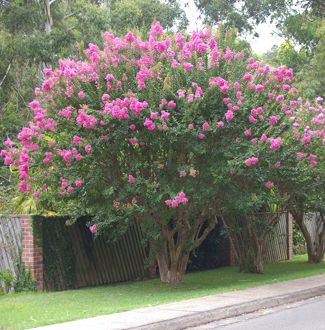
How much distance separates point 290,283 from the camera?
45.4ft

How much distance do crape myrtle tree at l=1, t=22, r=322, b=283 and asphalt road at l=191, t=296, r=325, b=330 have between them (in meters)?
2.79

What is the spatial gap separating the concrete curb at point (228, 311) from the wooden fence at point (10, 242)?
17.9ft

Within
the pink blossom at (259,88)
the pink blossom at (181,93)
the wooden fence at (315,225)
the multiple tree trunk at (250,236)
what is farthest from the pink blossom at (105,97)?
the wooden fence at (315,225)

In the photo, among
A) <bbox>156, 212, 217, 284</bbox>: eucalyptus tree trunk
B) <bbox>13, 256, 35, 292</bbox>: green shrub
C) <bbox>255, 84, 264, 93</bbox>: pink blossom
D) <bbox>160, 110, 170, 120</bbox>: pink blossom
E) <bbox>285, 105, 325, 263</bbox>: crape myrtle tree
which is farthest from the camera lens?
<bbox>156, 212, 217, 284</bbox>: eucalyptus tree trunk

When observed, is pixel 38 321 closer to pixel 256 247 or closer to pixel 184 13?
pixel 256 247

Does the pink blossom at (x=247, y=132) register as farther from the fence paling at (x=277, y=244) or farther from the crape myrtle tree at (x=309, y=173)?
the fence paling at (x=277, y=244)

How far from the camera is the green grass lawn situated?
9844 mm

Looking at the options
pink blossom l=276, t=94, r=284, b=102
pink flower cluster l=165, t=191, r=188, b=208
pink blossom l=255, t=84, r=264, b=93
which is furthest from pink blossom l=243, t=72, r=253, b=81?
pink flower cluster l=165, t=191, r=188, b=208

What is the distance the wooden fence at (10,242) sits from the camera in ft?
44.4

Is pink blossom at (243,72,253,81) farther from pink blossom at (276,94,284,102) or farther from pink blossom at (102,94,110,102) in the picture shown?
pink blossom at (102,94,110,102)

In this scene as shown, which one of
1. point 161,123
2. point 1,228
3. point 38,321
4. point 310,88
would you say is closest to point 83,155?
point 161,123

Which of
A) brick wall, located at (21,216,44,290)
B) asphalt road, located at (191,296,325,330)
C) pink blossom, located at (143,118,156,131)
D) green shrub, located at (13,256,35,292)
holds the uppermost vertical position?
pink blossom, located at (143,118,156,131)

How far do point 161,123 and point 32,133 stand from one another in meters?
2.81

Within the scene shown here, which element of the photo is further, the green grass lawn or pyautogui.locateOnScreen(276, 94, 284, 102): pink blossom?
pyautogui.locateOnScreen(276, 94, 284, 102): pink blossom
